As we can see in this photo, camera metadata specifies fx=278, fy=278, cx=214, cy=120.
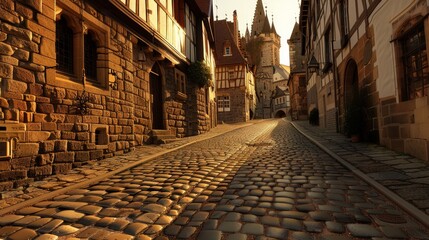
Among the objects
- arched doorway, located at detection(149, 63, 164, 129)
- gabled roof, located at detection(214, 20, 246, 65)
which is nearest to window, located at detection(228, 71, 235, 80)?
gabled roof, located at detection(214, 20, 246, 65)

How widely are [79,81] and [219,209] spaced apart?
14.6 feet

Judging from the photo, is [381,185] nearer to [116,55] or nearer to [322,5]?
[116,55]

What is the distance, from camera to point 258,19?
64500mm

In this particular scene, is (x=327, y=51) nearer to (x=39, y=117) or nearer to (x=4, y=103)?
(x=39, y=117)

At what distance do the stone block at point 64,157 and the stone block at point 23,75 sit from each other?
140 cm

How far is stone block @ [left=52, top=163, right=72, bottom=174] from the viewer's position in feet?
16.6

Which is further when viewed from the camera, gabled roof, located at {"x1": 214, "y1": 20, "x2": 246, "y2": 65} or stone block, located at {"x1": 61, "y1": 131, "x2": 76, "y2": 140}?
gabled roof, located at {"x1": 214, "y1": 20, "x2": 246, "y2": 65}

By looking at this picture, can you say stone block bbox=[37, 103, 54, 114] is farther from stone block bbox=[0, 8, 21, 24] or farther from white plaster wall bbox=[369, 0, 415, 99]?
white plaster wall bbox=[369, 0, 415, 99]

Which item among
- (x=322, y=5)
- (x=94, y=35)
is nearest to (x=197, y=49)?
(x=322, y=5)

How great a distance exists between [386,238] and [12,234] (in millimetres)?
3357

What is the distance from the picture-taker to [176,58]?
11.3 meters

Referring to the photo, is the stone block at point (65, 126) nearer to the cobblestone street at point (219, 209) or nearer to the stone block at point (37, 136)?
the stone block at point (37, 136)

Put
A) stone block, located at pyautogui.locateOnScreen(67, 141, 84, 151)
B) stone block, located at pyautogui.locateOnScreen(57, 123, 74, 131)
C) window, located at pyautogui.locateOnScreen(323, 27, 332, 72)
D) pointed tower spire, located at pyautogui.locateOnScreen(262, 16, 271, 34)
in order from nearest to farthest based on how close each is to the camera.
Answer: stone block, located at pyautogui.locateOnScreen(57, 123, 74, 131) < stone block, located at pyautogui.locateOnScreen(67, 141, 84, 151) < window, located at pyautogui.locateOnScreen(323, 27, 332, 72) < pointed tower spire, located at pyautogui.locateOnScreen(262, 16, 271, 34)

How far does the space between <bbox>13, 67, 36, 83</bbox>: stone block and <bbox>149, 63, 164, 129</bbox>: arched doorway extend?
5089 mm
